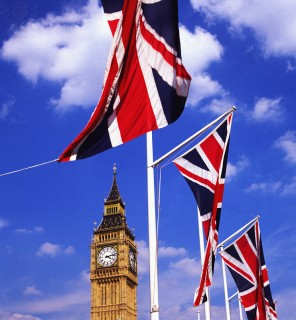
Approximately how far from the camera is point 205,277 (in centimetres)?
1435

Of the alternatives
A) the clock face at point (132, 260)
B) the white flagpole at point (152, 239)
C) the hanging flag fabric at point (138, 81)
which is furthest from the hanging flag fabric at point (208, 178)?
the clock face at point (132, 260)

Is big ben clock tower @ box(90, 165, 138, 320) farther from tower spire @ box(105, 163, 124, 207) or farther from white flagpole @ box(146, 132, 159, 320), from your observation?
white flagpole @ box(146, 132, 159, 320)

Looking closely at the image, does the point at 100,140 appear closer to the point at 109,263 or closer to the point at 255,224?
the point at 255,224

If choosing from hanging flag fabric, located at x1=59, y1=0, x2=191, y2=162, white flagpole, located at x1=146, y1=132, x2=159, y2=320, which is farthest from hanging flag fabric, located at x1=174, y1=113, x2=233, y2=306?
hanging flag fabric, located at x1=59, y1=0, x2=191, y2=162

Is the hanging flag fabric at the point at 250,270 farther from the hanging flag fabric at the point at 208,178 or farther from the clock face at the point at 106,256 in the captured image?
the clock face at the point at 106,256

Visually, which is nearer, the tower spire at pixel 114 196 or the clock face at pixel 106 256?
the clock face at pixel 106 256

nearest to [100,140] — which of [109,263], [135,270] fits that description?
[109,263]

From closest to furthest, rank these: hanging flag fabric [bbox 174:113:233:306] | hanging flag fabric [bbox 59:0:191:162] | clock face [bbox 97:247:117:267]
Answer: hanging flag fabric [bbox 59:0:191:162] < hanging flag fabric [bbox 174:113:233:306] < clock face [bbox 97:247:117:267]

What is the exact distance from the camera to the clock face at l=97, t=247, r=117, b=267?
95.3 m

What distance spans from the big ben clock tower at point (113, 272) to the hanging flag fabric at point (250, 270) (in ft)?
235

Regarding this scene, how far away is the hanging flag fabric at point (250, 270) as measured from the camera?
23.3 metres

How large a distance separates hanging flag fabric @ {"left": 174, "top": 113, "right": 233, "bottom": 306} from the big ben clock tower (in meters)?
80.3

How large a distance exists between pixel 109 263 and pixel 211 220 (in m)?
82.6

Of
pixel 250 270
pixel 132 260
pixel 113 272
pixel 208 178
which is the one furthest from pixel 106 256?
pixel 208 178
